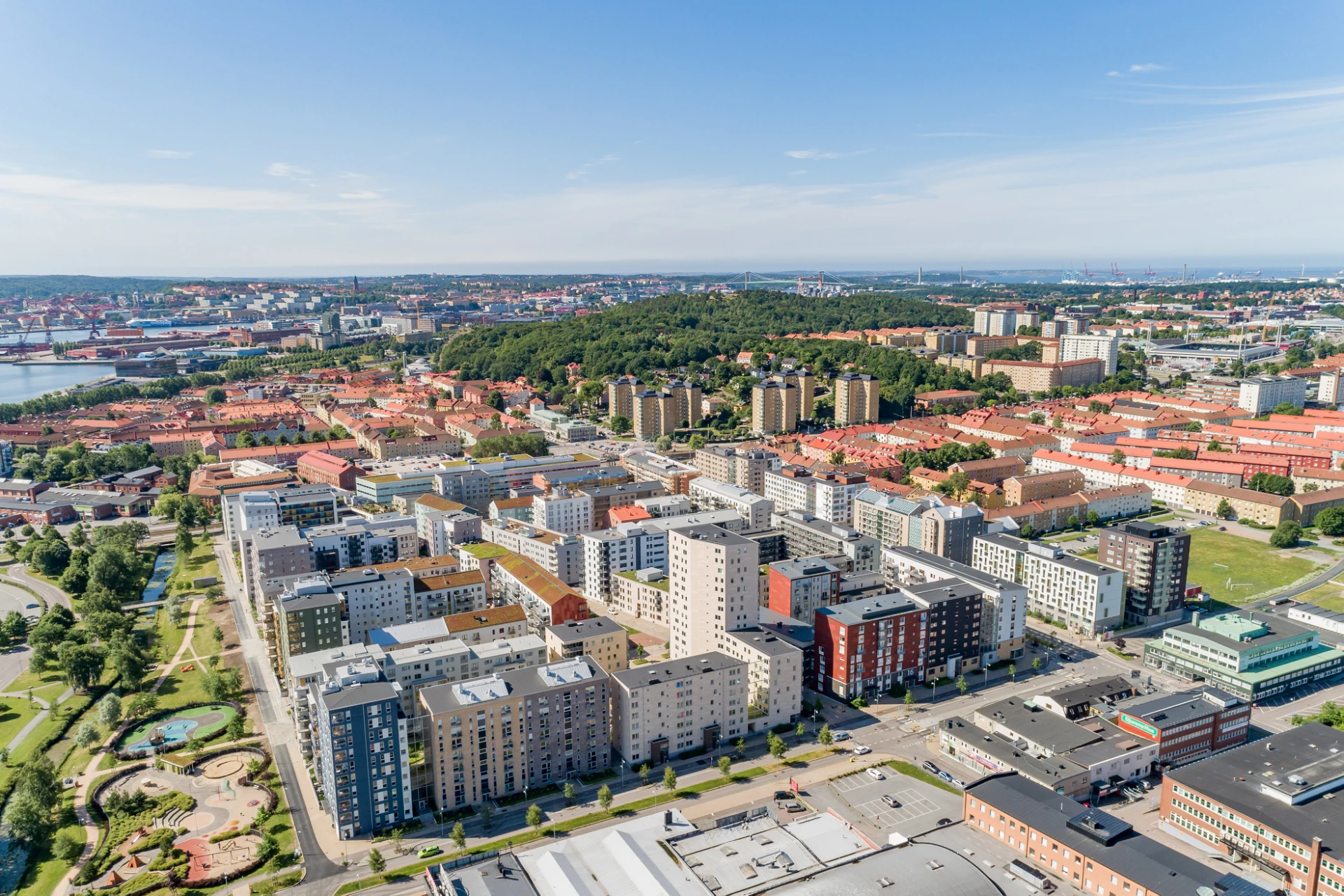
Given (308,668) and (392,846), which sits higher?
(308,668)

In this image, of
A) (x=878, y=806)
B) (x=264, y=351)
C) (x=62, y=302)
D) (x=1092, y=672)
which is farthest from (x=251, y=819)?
(x=62, y=302)

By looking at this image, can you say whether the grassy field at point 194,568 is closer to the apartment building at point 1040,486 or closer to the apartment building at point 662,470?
the apartment building at point 662,470

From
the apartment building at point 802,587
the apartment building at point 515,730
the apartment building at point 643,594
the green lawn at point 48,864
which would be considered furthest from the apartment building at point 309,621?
the apartment building at point 802,587

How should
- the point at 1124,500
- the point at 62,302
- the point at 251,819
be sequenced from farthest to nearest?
the point at 62,302 < the point at 1124,500 < the point at 251,819

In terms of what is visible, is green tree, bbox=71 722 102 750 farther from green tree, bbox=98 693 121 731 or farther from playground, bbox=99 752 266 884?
playground, bbox=99 752 266 884

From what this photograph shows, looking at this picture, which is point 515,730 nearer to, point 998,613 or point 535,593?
point 535,593

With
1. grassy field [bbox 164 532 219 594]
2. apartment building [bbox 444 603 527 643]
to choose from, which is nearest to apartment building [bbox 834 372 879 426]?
apartment building [bbox 444 603 527 643]

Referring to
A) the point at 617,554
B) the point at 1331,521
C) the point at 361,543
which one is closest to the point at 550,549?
the point at 617,554

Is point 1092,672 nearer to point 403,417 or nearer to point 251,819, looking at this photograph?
point 251,819
